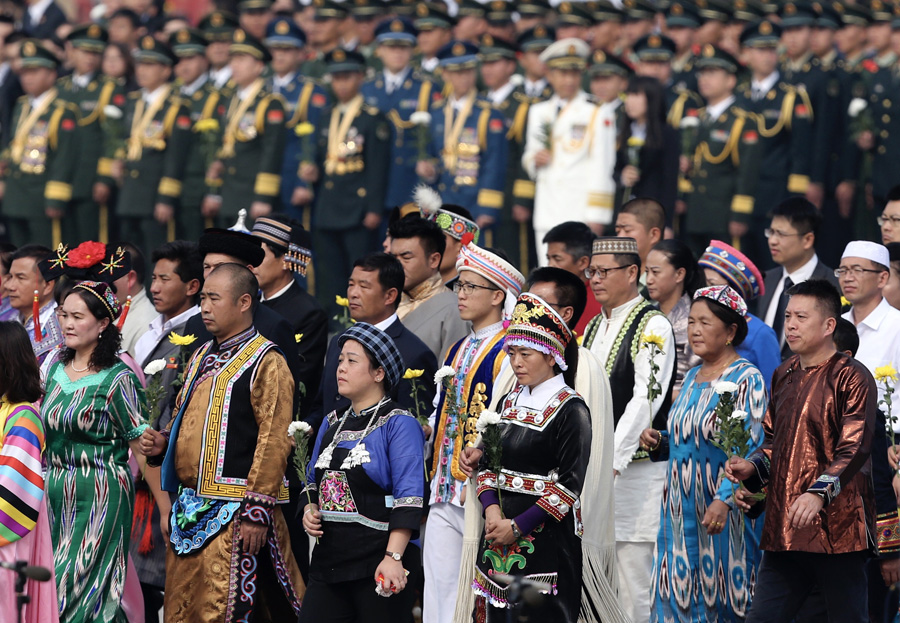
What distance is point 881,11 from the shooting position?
15.7 m

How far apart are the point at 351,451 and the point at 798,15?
31.4 feet

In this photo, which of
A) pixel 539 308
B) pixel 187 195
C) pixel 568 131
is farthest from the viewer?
pixel 187 195

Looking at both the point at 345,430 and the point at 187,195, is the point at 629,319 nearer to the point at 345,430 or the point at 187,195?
the point at 345,430

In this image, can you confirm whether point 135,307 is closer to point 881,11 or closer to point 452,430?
A: point 452,430

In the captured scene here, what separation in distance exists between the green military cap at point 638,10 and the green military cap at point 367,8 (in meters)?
2.80

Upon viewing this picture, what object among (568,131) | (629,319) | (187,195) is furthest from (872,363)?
(187,195)

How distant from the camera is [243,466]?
24.1 feet

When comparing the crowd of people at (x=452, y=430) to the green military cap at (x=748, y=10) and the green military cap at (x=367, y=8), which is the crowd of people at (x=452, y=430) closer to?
the green military cap at (x=748, y=10)

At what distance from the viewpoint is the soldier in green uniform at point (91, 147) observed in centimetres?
1686

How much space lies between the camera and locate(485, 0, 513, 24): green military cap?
17.1 metres

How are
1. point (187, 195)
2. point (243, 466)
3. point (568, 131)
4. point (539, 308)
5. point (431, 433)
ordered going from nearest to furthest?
point (539, 308) → point (243, 466) → point (431, 433) → point (568, 131) → point (187, 195)

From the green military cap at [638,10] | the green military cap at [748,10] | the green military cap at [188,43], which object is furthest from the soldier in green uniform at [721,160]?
the green military cap at [188,43]

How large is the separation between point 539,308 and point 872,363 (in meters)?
2.19

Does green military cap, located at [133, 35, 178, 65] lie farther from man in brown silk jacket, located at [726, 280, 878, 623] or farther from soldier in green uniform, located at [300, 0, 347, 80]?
man in brown silk jacket, located at [726, 280, 878, 623]
